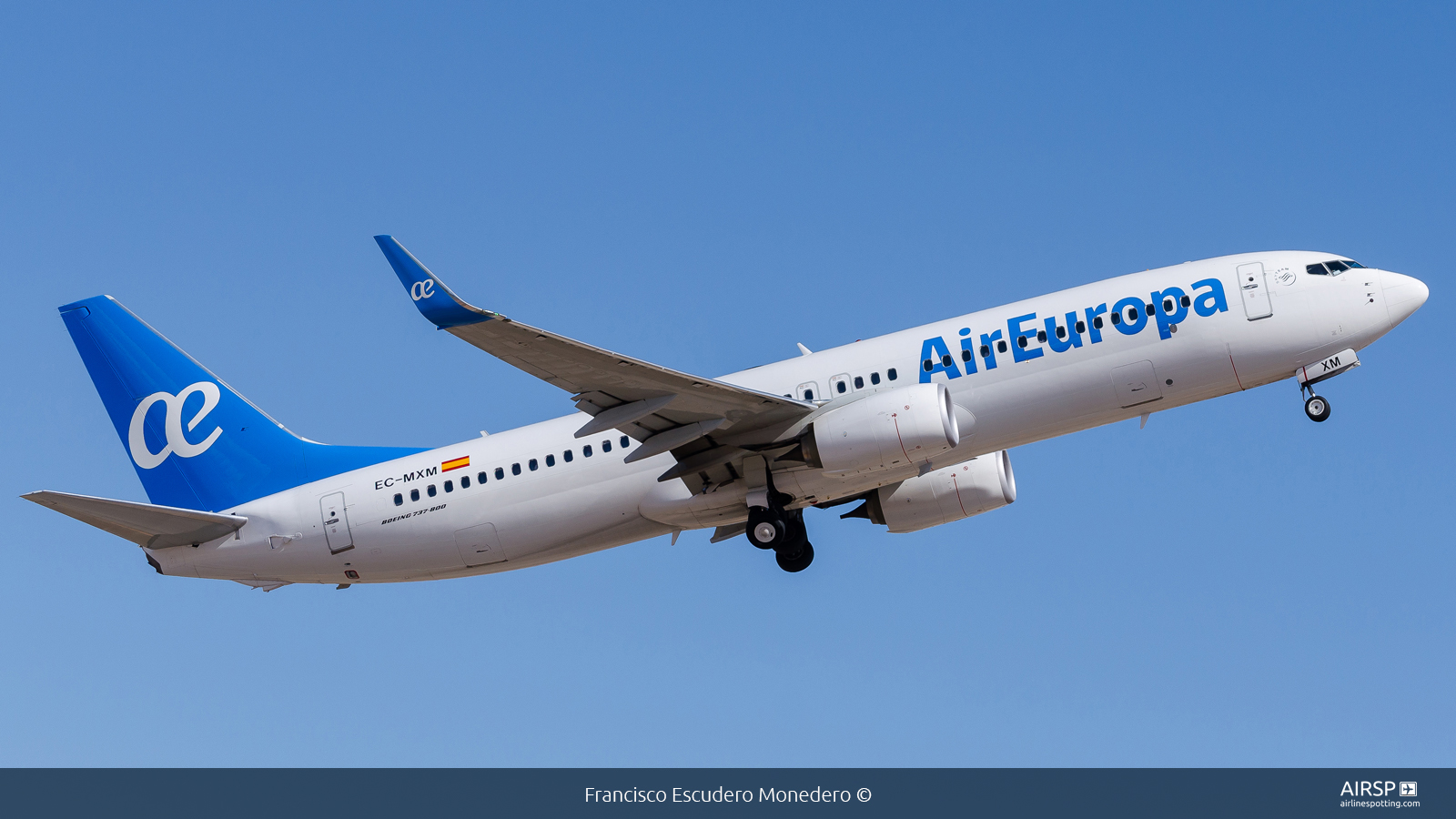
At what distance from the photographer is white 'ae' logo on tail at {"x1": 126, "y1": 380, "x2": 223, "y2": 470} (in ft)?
114

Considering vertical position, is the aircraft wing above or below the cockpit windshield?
below

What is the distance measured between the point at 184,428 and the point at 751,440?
50.7 ft

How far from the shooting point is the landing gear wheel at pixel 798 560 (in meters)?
31.8

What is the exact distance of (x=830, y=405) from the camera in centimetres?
2942

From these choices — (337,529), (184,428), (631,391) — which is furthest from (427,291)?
(184,428)

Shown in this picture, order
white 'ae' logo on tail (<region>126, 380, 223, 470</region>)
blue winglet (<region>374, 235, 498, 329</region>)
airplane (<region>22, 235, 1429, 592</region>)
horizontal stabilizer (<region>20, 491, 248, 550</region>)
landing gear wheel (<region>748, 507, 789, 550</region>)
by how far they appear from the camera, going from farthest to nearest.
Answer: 1. white 'ae' logo on tail (<region>126, 380, 223, 470</region>)
2. landing gear wheel (<region>748, 507, 789, 550</region>)
3. horizontal stabilizer (<region>20, 491, 248, 550</region>)
4. airplane (<region>22, 235, 1429, 592</region>)
5. blue winglet (<region>374, 235, 498, 329</region>)

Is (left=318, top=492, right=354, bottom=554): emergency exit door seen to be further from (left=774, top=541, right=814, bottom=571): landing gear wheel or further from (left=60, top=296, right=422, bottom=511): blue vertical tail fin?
(left=774, top=541, right=814, bottom=571): landing gear wheel

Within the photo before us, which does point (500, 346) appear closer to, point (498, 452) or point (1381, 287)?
point (498, 452)

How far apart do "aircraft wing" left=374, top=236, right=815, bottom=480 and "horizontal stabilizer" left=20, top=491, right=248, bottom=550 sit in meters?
10.3

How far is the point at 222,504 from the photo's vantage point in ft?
111

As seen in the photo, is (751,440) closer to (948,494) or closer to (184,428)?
(948,494)

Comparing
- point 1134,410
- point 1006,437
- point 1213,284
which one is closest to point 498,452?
point 1006,437

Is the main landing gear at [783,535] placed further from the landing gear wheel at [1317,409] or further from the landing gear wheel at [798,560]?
the landing gear wheel at [1317,409]

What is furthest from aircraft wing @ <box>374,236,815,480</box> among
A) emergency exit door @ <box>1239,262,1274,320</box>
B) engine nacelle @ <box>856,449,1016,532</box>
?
emergency exit door @ <box>1239,262,1274,320</box>
